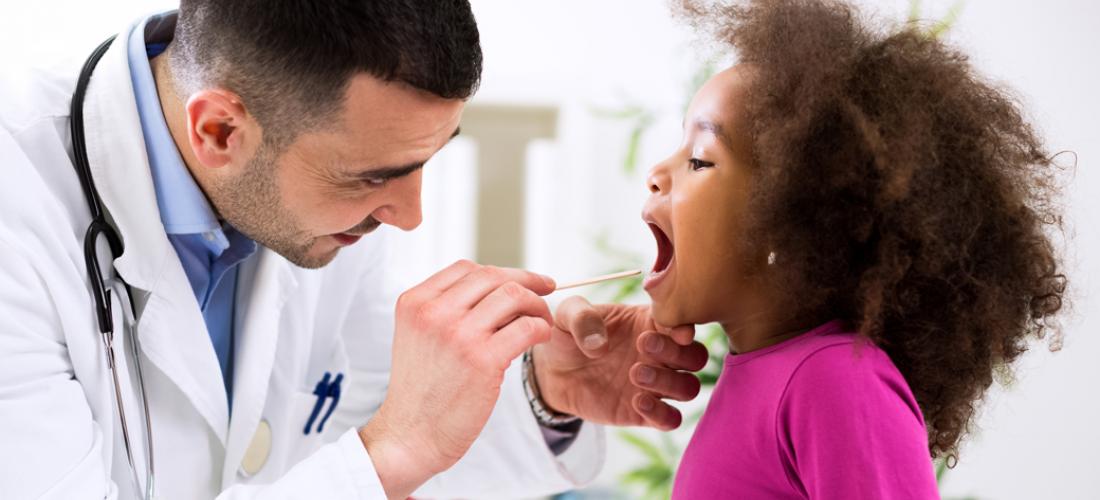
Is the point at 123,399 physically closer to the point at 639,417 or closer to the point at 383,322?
the point at 383,322

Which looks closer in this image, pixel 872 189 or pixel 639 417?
pixel 872 189

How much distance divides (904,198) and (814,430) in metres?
0.23

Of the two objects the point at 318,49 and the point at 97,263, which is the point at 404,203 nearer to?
the point at 318,49

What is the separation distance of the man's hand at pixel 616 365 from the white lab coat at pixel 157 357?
0.42ft

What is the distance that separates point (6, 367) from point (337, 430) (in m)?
0.73

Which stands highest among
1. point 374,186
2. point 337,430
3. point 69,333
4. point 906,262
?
point 906,262

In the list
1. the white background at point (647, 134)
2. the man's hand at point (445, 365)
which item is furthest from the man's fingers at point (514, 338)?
the white background at point (647, 134)

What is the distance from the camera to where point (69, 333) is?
1.12 meters

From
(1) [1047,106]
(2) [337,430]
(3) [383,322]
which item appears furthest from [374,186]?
(1) [1047,106]

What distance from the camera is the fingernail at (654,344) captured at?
1.17 m

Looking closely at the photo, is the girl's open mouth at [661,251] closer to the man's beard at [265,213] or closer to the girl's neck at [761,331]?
the girl's neck at [761,331]

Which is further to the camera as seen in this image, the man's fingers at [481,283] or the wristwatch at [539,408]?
the wristwatch at [539,408]

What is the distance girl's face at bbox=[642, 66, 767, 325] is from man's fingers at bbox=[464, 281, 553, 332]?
15 centimetres

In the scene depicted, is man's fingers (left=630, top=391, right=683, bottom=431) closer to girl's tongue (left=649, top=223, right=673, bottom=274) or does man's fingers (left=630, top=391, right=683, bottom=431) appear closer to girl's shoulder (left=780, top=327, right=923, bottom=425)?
girl's tongue (left=649, top=223, right=673, bottom=274)
